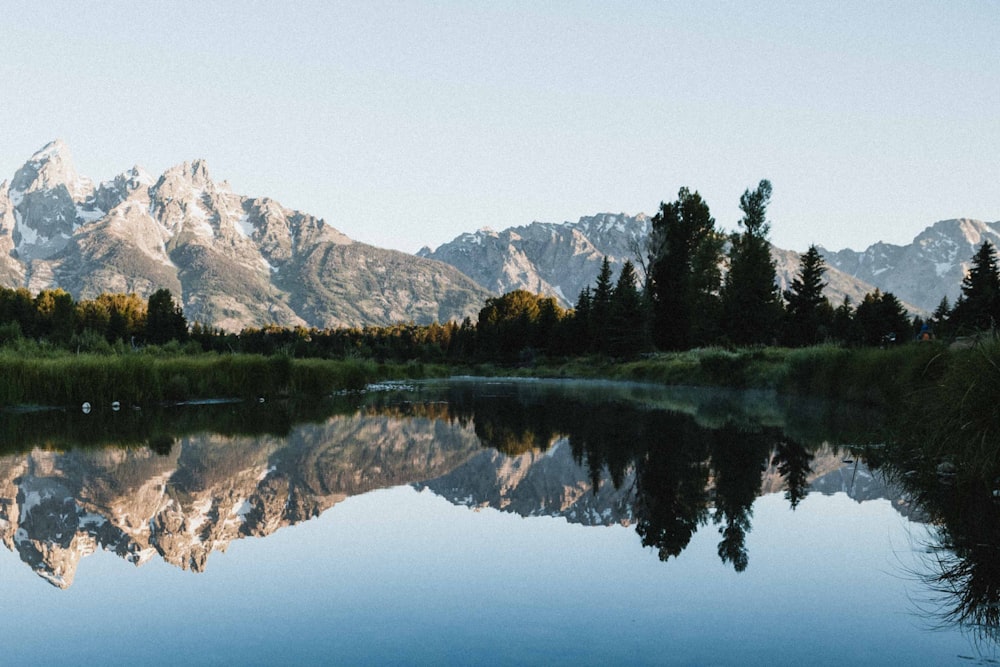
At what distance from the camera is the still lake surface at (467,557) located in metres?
4.34

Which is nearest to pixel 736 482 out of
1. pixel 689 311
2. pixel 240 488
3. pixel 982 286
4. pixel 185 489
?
pixel 240 488

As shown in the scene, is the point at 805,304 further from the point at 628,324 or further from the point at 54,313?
the point at 54,313

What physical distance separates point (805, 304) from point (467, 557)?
6868 centimetres

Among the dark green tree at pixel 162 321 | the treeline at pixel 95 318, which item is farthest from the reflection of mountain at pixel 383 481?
the dark green tree at pixel 162 321

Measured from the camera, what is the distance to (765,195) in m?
62.1

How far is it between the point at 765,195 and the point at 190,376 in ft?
168

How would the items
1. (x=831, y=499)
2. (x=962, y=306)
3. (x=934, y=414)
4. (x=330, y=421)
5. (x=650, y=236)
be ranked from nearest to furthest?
(x=831, y=499) → (x=934, y=414) → (x=330, y=421) → (x=962, y=306) → (x=650, y=236)

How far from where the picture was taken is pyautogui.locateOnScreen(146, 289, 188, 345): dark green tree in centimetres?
9069

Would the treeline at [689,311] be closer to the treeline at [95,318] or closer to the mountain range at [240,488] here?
the treeline at [95,318]

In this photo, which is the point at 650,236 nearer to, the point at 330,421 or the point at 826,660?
the point at 330,421

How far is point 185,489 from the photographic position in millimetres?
8781

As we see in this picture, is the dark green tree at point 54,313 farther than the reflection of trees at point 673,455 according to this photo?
Yes

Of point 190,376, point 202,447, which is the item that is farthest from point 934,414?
point 190,376

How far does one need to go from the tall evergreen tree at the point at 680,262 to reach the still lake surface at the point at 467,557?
51.7 metres
